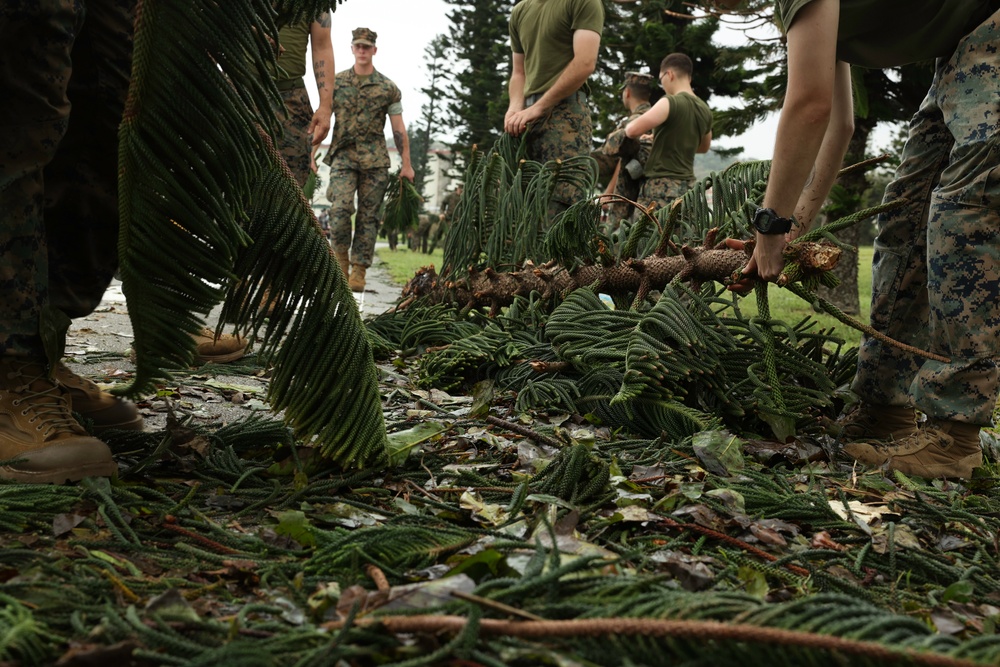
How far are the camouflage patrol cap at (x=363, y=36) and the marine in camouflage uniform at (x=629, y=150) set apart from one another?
2.82 metres

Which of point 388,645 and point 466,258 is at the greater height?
point 466,258

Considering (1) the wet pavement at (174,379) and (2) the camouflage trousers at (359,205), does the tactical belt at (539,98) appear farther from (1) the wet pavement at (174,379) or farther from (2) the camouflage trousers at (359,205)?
(2) the camouflage trousers at (359,205)

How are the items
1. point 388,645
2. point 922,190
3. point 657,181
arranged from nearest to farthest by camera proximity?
1. point 388,645
2. point 922,190
3. point 657,181

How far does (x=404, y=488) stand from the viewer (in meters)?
1.82

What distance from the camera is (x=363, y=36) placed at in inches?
314

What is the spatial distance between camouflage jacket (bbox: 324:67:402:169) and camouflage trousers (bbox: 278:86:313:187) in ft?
7.34

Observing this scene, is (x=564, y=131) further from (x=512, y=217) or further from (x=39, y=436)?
(x=39, y=436)

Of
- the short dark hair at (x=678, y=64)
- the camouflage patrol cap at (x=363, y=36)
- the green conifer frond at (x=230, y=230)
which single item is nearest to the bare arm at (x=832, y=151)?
the green conifer frond at (x=230, y=230)

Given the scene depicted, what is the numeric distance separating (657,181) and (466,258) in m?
2.77

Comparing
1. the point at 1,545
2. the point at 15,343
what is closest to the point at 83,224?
the point at 15,343

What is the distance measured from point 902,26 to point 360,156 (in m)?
5.99

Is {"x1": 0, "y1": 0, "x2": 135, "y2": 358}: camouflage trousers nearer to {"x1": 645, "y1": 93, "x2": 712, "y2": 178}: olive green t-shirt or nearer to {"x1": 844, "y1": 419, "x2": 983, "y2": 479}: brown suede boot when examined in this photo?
{"x1": 844, "y1": 419, "x2": 983, "y2": 479}: brown suede boot

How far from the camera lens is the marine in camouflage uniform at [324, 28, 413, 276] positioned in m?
7.43

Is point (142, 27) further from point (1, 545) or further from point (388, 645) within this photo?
point (388, 645)
